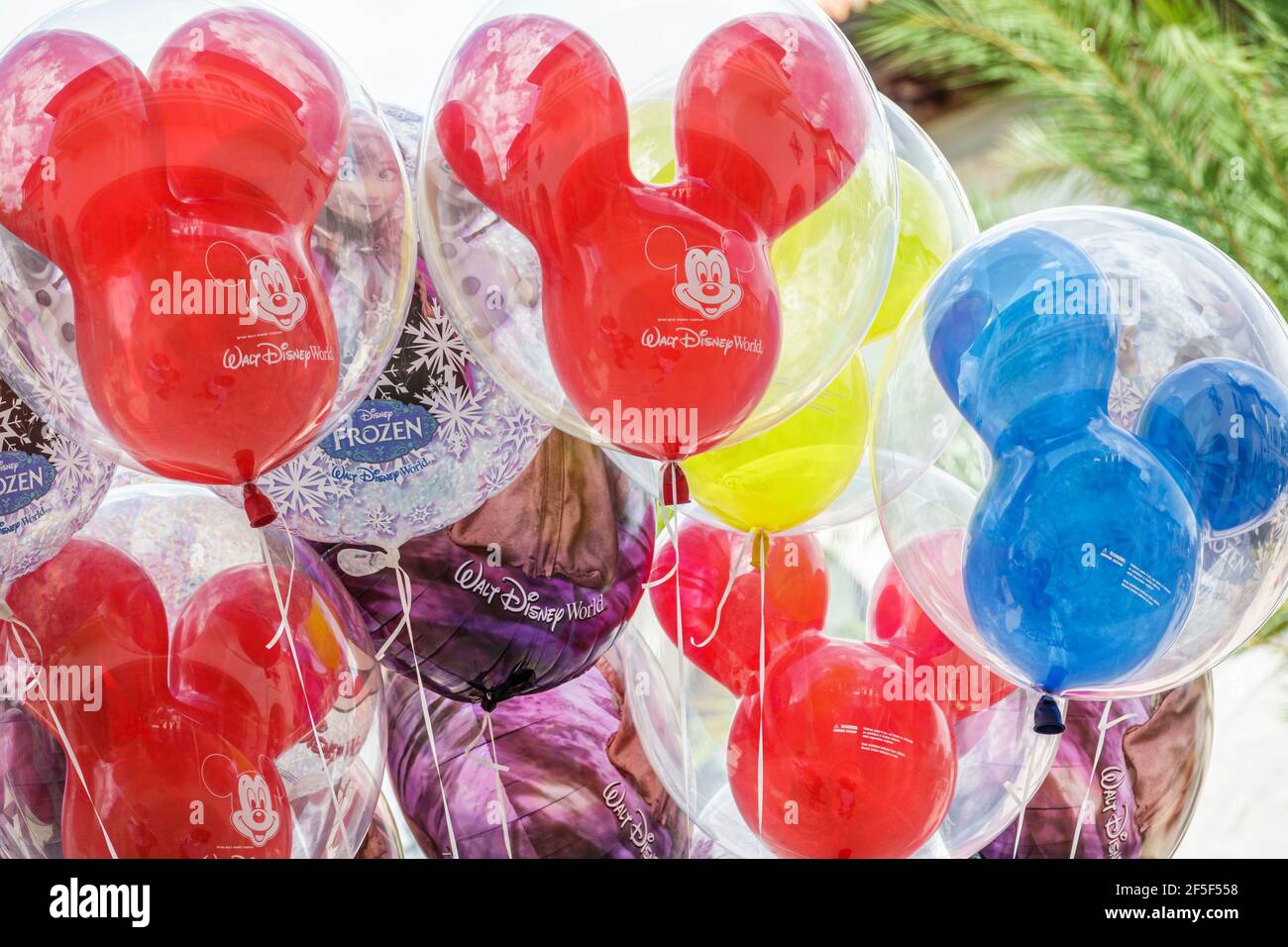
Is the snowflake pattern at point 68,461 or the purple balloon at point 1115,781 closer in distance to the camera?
the snowflake pattern at point 68,461

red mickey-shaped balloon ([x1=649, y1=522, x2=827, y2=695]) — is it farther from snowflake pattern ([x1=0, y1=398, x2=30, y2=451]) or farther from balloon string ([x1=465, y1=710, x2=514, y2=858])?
snowflake pattern ([x1=0, y1=398, x2=30, y2=451])

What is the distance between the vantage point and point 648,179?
895mm

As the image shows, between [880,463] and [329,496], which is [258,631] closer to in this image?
[329,496]

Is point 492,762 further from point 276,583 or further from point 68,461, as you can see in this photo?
point 68,461

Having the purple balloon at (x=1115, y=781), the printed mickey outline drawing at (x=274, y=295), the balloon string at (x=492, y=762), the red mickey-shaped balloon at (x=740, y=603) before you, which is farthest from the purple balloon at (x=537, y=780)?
the printed mickey outline drawing at (x=274, y=295)

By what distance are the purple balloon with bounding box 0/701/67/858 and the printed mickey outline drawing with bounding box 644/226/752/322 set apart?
1.84 feet

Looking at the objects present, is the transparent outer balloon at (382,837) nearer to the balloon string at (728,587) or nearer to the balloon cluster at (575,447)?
the balloon cluster at (575,447)

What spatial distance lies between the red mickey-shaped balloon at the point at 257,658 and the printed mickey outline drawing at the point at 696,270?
38 centimetres

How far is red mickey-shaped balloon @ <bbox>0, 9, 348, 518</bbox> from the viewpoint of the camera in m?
0.81

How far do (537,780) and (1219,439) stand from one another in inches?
23.5

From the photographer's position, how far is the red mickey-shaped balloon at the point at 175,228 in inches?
31.8

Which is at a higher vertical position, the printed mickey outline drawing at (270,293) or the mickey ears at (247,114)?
the mickey ears at (247,114)

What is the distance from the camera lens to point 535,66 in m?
0.85

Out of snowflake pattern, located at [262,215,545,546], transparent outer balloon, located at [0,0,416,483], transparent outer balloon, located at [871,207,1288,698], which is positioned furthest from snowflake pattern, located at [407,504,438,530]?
transparent outer balloon, located at [871,207,1288,698]
